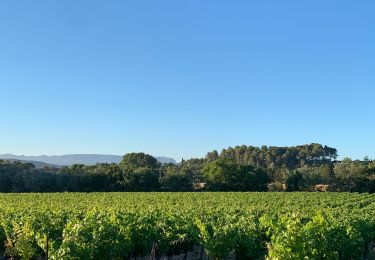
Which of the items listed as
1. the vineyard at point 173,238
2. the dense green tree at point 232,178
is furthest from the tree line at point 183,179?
the vineyard at point 173,238

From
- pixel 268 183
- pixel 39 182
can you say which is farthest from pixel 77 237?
pixel 268 183

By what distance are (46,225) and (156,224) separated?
3.96 m

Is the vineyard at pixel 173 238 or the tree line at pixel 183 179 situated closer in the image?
the vineyard at pixel 173 238

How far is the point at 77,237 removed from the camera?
1088 cm

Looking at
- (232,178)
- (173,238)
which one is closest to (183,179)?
(232,178)

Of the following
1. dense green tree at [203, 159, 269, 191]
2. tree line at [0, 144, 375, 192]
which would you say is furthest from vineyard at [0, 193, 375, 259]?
dense green tree at [203, 159, 269, 191]

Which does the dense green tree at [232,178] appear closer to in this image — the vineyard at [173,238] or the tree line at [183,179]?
the tree line at [183,179]

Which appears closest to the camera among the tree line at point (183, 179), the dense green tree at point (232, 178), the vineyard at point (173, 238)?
the vineyard at point (173, 238)

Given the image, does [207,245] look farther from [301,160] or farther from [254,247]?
[301,160]

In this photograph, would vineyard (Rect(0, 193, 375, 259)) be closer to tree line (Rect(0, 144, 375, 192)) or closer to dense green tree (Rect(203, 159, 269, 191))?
tree line (Rect(0, 144, 375, 192))

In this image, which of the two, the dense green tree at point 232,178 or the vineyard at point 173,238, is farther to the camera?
the dense green tree at point 232,178

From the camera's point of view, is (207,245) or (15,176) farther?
(15,176)

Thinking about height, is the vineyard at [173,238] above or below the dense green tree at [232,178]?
below

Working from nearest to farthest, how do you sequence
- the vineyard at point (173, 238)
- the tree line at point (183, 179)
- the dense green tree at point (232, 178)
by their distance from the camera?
the vineyard at point (173, 238) < the tree line at point (183, 179) < the dense green tree at point (232, 178)
